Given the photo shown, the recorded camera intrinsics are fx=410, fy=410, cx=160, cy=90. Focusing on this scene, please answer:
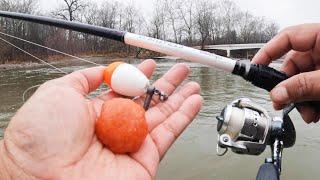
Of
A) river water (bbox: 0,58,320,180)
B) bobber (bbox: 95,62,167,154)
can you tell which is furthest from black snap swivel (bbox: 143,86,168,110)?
river water (bbox: 0,58,320,180)

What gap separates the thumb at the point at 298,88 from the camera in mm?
2006

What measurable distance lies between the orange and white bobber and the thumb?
750 millimetres

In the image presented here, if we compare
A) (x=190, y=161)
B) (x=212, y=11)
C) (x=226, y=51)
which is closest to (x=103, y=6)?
(x=212, y=11)

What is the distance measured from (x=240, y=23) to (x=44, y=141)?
236 feet

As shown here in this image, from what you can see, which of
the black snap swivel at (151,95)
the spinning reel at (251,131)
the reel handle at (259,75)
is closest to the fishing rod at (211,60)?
the reel handle at (259,75)

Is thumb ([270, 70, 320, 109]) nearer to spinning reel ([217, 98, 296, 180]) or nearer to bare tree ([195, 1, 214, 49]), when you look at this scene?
spinning reel ([217, 98, 296, 180])

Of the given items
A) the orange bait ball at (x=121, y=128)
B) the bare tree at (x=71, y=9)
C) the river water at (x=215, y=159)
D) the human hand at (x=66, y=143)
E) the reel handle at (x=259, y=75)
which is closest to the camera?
the human hand at (x=66, y=143)

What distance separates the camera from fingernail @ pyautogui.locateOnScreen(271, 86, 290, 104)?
204 centimetres

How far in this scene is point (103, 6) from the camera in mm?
62812

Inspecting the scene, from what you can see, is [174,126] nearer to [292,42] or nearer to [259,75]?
[259,75]

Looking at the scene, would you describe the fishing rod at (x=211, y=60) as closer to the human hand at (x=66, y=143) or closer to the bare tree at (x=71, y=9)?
the human hand at (x=66, y=143)

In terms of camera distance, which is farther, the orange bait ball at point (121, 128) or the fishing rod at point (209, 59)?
the fishing rod at point (209, 59)

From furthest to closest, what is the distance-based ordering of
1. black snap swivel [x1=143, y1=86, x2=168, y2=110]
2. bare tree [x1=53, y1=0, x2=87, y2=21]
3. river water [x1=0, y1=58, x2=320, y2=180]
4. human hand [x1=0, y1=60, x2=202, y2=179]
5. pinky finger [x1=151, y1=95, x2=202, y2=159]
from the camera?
bare tree [x1=53, y1=0, x2=87, y2=21] < river water [x1=0, y1=58, x2=320, y2=180] < black snap swivel [x1=143, y1=86, x2=168, y2=110] < pinky finger [x1=151, y1=95, x2=202, y2=159] < human hand [x1=0, y1=60, x2=202, y2=179]

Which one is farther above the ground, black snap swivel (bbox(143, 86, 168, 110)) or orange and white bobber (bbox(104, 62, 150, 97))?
orange and white bobber (bbox(104, 62, 150, 97))
